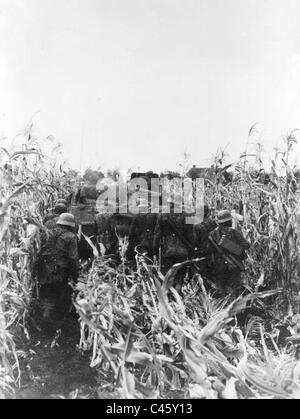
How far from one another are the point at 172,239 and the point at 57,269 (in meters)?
1.39

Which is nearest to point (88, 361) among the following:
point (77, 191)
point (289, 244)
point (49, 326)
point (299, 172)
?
point (49, 326)

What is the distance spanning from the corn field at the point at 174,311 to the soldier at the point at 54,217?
128mm

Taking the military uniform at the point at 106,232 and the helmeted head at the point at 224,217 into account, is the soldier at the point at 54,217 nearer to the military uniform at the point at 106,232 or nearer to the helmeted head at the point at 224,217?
the military uniform at the point at 106,232

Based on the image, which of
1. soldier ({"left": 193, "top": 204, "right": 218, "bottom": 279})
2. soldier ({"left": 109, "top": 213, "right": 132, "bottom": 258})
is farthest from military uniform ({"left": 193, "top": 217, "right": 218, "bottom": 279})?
soldier ({"left": 109, "top": 213, "right": 132, "bottom": 258})

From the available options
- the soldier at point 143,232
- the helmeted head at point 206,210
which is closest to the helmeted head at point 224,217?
the helmeted head at point 206,210

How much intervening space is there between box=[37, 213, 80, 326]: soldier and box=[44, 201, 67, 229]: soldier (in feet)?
0.25

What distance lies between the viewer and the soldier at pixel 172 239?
482 centimetres

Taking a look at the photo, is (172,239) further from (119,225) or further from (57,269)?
(57,269)

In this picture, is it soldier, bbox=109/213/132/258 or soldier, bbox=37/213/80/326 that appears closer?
soldier, bbox=37/213/80/326

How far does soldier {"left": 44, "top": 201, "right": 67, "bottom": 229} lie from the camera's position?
167 inches

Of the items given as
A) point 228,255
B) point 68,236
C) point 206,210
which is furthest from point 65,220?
point 206,210

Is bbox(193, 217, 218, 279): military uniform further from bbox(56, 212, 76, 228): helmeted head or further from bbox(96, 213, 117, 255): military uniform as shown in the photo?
bbox(56, 212, 76, 228): helmeted head
